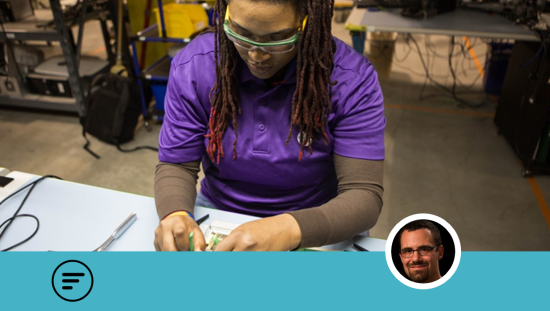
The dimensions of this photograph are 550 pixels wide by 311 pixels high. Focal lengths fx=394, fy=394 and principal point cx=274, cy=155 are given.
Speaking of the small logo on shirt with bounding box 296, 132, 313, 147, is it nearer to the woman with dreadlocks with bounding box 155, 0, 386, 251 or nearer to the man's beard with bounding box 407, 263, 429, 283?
the woman with dreadlocks with bounding box 155, 0, 386, 251

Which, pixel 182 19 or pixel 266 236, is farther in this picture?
pixel 182 19

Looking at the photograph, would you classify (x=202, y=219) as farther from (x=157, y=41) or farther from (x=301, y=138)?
(x=157, y=41)

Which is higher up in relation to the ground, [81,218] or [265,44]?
[265,44]

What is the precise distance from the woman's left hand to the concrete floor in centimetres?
134

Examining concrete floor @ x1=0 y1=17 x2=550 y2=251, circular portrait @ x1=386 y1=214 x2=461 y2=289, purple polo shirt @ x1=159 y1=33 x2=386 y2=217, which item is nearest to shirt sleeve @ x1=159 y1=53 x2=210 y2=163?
purple polo shirt @ x1=159 y1=33 x2=386 y2=217

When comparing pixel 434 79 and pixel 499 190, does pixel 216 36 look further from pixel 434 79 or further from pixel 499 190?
pixel 434 79

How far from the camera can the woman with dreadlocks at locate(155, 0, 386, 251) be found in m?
0.85

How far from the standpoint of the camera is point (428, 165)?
265 cm

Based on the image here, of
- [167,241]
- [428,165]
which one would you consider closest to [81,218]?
[167,241]

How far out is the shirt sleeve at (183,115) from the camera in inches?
39.7

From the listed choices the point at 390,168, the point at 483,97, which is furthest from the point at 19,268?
the point at 483,97

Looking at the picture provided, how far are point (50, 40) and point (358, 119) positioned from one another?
262 centimetres

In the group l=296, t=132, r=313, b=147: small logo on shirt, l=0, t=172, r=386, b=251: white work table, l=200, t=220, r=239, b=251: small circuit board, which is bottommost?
l=0, t=172, r=386, b=251: white work table

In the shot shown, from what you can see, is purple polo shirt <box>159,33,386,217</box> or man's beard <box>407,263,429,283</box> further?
purple polo shirt <box>159,33,386,217</box>
